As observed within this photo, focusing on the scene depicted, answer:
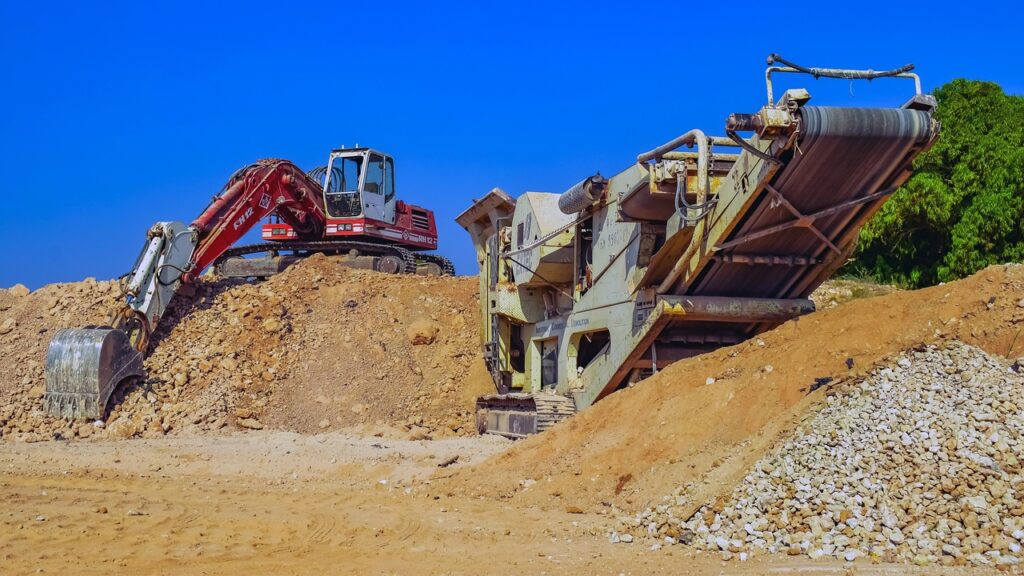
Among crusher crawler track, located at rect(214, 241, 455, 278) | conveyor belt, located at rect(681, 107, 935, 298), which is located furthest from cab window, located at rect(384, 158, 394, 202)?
conveyor belt, located at rect(681, 107, 935, 298)

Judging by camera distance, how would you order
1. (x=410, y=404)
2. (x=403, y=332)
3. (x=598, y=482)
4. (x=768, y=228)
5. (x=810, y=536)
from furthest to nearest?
(x=403, y=332) < (x=410, y=404) < (x=768, y=228) < (x=598, y=482) < (x=810, y=536)

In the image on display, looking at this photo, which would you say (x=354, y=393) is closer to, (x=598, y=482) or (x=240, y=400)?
(x=240, y=400)

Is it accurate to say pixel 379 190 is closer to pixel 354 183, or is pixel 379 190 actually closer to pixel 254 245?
pixel 354 183

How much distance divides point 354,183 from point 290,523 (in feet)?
51.0

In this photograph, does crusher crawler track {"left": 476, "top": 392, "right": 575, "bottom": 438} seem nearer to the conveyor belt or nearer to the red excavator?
the conveyor belt

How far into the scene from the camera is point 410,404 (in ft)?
53.7

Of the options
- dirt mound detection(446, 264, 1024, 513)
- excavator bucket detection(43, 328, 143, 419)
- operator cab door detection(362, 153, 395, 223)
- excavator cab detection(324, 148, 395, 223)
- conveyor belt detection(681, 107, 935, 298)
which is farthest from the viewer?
operator cab door detection(362, 153, 395, 223)

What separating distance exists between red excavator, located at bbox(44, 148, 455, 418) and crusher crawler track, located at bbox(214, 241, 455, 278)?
0.9 inches

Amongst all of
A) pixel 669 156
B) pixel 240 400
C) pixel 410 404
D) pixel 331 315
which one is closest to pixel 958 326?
pixel 669 156

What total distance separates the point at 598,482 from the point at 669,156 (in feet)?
11.8

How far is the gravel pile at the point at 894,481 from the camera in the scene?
5828 mm

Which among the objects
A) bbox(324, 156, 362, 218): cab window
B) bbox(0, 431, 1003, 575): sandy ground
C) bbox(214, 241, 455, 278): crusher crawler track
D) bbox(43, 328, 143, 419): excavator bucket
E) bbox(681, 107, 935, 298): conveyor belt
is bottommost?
bbox(0, 431, 1003, 575): sandy ground

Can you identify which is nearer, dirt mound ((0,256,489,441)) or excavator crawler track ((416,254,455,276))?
dirt mound ((0,256,489,441))

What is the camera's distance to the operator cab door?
899 inches
